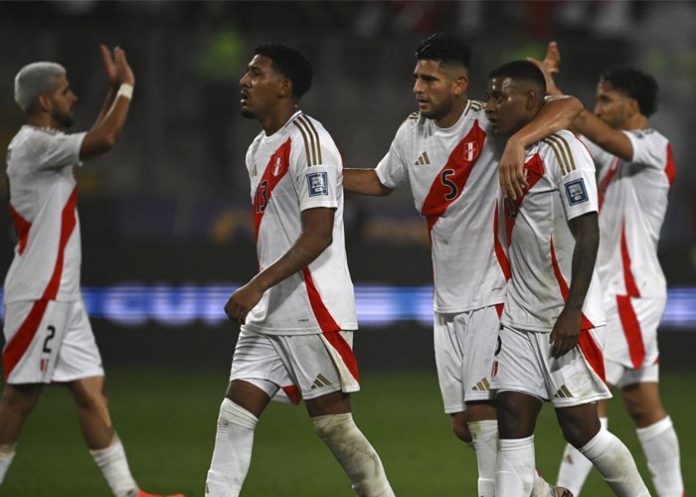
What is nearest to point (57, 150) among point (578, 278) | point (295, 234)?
point (295, 234)

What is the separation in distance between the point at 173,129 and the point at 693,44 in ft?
23.5

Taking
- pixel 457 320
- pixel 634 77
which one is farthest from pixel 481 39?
A: pixel 457 320

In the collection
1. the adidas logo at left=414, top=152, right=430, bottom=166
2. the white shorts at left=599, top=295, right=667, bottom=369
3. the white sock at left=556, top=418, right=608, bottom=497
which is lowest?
the white sock at left=556, top=418, right=608, bottom=497

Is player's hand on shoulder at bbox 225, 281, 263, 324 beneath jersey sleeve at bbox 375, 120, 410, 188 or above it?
beneath

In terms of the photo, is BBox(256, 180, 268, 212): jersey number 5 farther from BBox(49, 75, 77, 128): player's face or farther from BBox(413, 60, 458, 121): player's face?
BBox(49, 75, 77, 128): player's face

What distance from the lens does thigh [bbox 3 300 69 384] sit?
6504 mm

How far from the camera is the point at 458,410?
6008 millimetres

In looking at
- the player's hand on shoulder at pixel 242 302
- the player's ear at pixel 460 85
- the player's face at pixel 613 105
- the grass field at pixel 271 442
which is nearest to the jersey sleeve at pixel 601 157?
the player's face at pixel 613 105

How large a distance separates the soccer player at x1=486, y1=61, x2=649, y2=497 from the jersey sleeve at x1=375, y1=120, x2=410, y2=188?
0.64 m

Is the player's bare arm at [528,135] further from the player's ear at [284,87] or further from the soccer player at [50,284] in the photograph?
the soccer player at [50,284]

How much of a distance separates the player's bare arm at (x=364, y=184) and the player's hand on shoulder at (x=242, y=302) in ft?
3.93

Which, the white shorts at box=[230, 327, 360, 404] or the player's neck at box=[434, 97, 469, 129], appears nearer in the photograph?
the white shorts at box=[230, 327, 360, 404]

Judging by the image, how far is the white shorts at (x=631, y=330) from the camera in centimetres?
712

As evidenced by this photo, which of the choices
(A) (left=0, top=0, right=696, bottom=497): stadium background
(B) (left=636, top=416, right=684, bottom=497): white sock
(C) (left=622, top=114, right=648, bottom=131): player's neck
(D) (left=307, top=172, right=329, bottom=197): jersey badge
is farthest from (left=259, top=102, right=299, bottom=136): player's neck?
(B) (left=636, top=416, right=684, bottom=497): white sock
